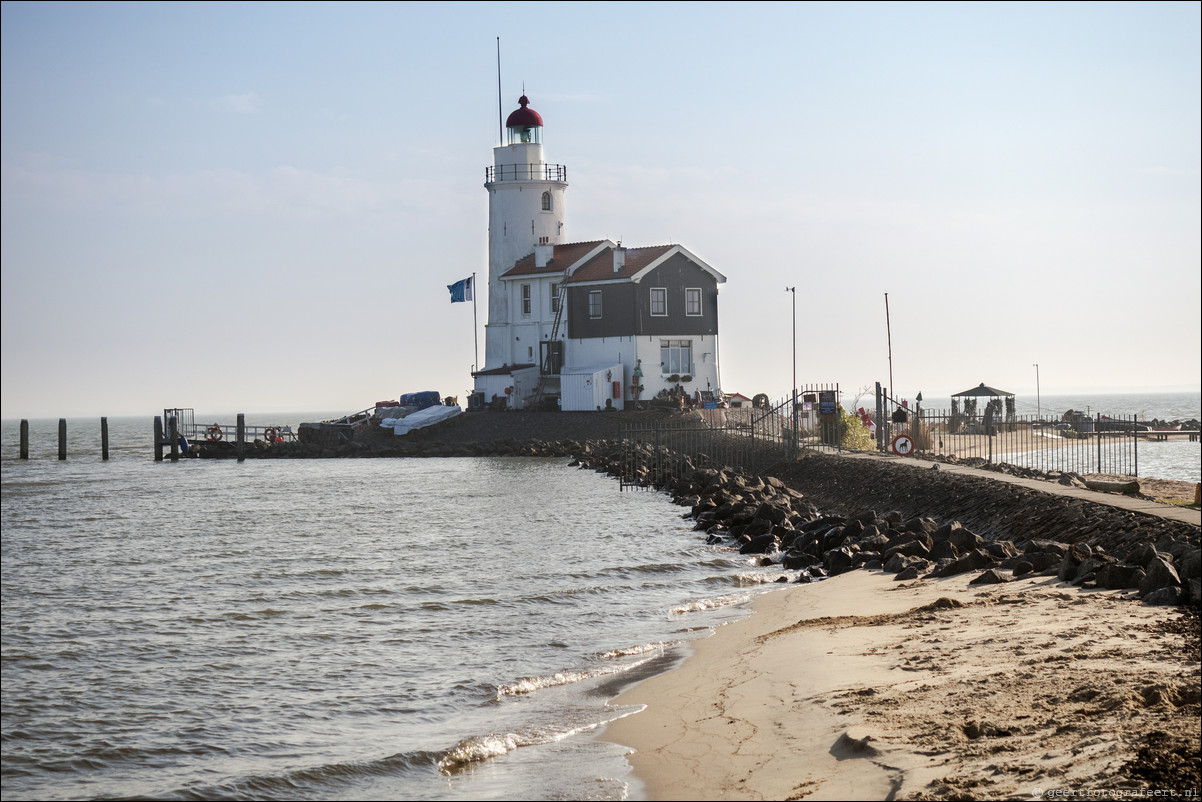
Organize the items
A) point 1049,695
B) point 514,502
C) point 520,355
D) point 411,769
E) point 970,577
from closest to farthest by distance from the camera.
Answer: point 1049,695, point 411,769, point 970,577, point 514,502, point 520,355

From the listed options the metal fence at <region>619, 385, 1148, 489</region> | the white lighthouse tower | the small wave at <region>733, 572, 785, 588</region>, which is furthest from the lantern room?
the small wave at <region>733, 572, 785, 588</region>

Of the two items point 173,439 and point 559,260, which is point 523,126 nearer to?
point 559,260

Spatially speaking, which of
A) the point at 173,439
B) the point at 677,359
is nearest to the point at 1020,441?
the point at 677,359

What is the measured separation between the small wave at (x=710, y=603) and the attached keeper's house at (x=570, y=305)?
→ 35893 mm

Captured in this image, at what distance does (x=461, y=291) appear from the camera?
5969cm

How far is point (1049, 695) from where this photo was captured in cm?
831

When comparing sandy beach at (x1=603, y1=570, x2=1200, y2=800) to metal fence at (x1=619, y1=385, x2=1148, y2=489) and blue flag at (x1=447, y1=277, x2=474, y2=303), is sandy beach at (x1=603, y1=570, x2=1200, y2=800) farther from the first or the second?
blue flag at (x1=447, y1=277, x2=474, y2=303)

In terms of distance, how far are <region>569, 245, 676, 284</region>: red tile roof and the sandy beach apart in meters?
41.1

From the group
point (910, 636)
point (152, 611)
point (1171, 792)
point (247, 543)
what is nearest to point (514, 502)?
point (247, 543)

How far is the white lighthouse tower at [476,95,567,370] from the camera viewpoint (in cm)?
5756

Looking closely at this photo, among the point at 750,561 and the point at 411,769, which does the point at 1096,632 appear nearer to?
the point at 411,769

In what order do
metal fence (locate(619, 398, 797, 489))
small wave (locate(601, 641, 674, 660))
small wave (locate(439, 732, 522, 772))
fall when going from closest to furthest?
1. small wave (locate(439, 732, 522, 772))
2. small wave (locate(601, 641, 674, 660))
3. metal fence (locate(619, 398, 797, 489))

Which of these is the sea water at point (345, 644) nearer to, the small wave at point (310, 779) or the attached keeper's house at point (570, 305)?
the small wave at point (310, 779)

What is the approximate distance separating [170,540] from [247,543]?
210 centimetres
